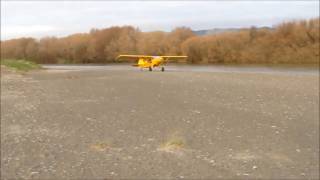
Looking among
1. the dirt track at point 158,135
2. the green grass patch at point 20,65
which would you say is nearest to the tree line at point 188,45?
the green grass patch at point 20,65

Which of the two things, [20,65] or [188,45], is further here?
[20,65]

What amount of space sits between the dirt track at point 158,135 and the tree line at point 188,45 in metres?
3.09

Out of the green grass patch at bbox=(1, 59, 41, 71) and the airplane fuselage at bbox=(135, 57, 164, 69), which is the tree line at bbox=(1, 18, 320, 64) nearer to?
the green grass patch at bbox=(1, 59, 41, 71)

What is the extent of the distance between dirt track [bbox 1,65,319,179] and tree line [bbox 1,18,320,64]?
309cm

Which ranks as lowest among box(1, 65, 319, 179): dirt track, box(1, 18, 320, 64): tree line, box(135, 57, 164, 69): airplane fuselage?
box(1, 65, 319, 179): dirt track

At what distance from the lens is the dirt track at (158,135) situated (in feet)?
32.3

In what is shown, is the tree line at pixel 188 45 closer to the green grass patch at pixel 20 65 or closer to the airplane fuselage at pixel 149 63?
the green grass patch at pixel 20 65

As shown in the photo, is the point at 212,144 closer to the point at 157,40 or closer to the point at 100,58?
the point at 157,40

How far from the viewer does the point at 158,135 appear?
12.4 m

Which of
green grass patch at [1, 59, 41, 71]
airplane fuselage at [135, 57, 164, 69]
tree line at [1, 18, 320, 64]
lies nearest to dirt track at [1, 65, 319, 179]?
tree line at [1, 18, 320, 64]

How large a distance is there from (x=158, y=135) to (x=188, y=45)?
10521 millimetres

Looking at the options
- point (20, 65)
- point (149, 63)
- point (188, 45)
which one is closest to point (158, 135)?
point (188, 45)

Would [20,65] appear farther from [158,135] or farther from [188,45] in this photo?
[158,135]

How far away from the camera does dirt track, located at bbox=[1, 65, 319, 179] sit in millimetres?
9859
